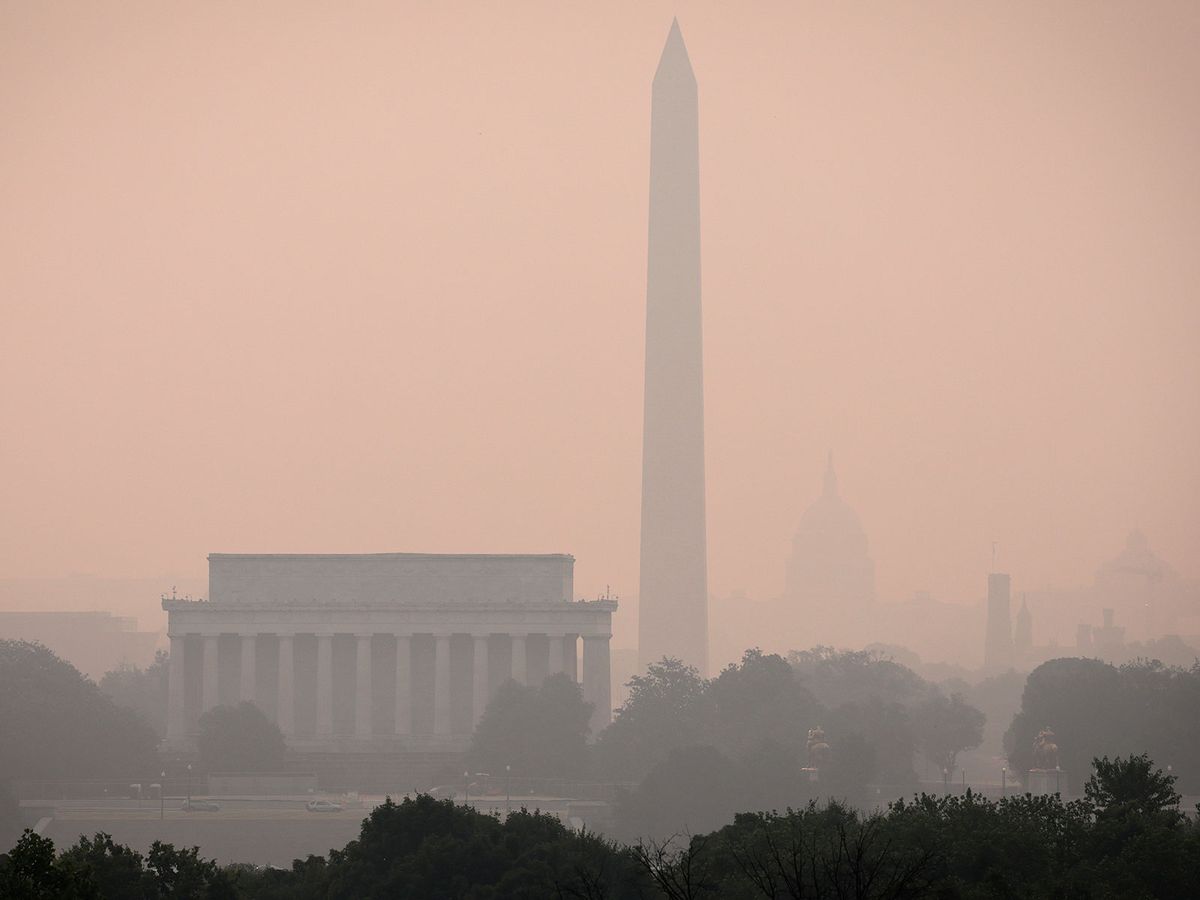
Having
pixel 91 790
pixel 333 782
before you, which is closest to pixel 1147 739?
pixel 333 782

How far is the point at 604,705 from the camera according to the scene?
19450 centimetres

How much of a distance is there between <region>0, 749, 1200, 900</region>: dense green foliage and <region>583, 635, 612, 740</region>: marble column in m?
90.6

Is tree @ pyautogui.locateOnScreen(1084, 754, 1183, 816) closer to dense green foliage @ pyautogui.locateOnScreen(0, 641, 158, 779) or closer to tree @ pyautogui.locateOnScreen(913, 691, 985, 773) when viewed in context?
tree @ pyautogui.locateOnScreen(913, 691, 985, 773)

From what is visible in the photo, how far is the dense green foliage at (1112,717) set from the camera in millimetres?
160750

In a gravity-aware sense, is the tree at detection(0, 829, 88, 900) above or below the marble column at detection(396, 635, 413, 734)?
below

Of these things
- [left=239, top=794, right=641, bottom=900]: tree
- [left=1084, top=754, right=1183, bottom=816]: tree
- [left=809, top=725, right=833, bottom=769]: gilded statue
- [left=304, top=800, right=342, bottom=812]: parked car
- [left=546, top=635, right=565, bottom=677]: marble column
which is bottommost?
[left=239, top=794, right=641, bottom=900]: tree

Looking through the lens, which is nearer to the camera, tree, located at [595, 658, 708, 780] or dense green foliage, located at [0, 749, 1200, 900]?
dense green foliage, located at [0, 749, 1200, 900]

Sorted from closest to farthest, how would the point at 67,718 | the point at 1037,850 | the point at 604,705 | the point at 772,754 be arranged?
the point at 1037,850
the point at 772,754
the point at 67,718
the point at 604,705

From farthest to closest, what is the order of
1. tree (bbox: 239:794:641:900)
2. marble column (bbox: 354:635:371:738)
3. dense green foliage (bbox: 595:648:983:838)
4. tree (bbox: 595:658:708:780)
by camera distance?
marble column (bbox: 354:635:371:738) < tree (bbox: 595:658:708:780) < dense green foliage (bbox: 595:648:983:838) < tree (bbox: 239:794:641:900)

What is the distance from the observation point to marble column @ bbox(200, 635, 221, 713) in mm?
191875

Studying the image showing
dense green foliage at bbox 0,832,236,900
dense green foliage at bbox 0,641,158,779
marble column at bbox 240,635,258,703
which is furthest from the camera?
marble column at bbox 240,635,258,703

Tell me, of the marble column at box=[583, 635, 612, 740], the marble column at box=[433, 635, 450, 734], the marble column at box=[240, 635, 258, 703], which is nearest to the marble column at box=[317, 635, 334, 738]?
the marble column at box=[240, 635, 258, 703]

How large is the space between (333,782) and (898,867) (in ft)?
295

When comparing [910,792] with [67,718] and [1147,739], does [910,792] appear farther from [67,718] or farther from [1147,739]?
[67,718]
